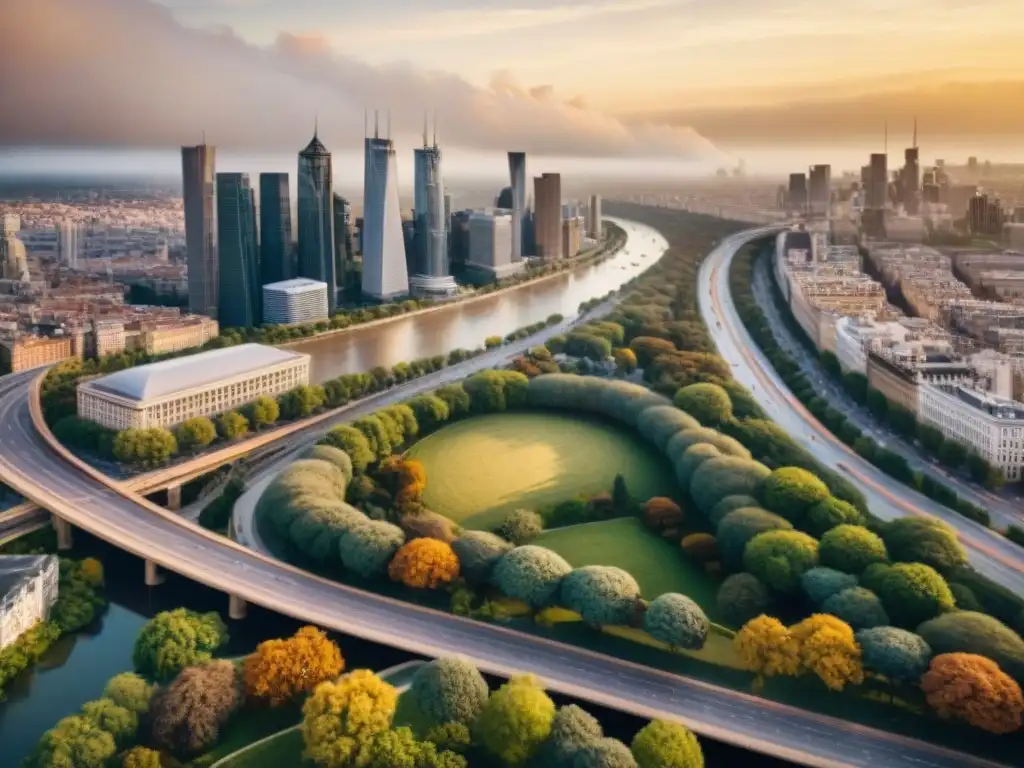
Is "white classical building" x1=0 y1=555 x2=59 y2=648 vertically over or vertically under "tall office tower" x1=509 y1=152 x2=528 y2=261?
under

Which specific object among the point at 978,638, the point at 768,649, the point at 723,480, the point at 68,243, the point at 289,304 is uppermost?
the point at 68,243

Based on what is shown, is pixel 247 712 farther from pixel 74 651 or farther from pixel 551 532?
pixel 551 532

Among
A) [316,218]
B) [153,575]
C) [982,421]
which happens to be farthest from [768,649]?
[316,218]

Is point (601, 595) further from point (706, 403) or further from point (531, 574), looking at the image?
point (706, 403)

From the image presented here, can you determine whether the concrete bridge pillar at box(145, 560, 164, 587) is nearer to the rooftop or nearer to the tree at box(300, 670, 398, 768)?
the tree at box(300, 670, 398, 768)

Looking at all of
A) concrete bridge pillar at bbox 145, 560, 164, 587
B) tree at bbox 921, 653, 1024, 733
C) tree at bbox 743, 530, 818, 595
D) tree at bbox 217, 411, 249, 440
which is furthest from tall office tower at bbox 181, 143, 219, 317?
tree at bbox 921, 653, 1024, 733

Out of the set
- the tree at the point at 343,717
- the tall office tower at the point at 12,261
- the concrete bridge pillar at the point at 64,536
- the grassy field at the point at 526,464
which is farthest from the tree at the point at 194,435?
the tall office tower at the point at 12,261
